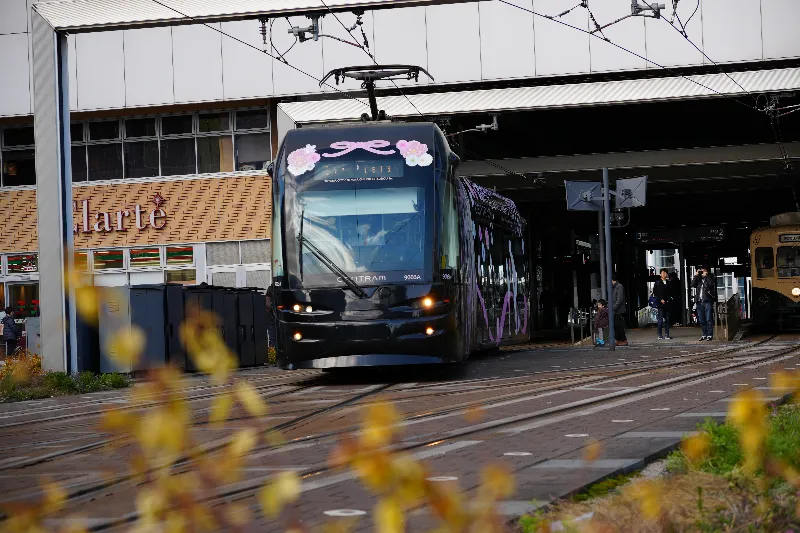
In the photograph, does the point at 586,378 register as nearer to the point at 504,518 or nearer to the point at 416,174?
the point at 416,174

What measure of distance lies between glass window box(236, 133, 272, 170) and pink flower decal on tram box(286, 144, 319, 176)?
17.5 m

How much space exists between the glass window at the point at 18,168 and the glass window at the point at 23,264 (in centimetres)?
204

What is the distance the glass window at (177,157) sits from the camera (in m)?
34.8

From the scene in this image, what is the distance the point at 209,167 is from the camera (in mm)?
34812

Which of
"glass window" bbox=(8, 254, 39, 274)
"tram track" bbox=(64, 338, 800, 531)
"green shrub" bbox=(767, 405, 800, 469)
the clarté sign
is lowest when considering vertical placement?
"tram track" bbox=(64, 338, 800, 531)

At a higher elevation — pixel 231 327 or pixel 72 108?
pixel 72 108

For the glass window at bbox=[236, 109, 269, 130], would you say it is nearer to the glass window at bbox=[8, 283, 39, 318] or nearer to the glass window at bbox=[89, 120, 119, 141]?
the glass window at bbox=[89, 120, 119, 141]

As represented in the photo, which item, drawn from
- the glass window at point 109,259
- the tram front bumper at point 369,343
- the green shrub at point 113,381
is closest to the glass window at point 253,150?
the glass window at point 109,259

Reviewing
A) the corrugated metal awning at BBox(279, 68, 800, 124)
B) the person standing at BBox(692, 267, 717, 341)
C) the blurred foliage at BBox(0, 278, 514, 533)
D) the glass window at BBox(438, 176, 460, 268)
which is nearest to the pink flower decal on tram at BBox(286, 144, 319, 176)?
the glass window at BBox(438, 176, 460, 268)

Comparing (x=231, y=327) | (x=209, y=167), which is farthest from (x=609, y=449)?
(x=209, y=167)

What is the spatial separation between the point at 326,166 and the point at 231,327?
9.59m

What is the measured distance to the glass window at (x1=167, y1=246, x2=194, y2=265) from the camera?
35.0 meters

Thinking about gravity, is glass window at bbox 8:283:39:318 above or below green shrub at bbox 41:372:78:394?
above

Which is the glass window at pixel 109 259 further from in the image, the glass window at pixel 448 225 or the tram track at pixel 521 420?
the glass window at pixel 448 225
